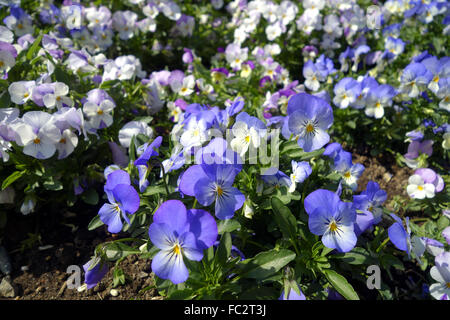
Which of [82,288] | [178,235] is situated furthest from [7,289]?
[178,235]

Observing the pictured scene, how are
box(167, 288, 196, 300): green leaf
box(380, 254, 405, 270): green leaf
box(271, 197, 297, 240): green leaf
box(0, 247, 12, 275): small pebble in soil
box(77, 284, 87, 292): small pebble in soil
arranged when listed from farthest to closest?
box(0, 247, 12, 275): small pebble in soil < box(77, 284, 87, 292): small pebble in soil < box(380, 254, 405, 270): green leaf < box(271, 197, 297, 240): green leaf < box(167, 288, 196, 300): green leaf

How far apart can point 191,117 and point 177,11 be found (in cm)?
194

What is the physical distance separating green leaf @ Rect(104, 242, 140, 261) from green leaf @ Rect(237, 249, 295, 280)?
426 mm

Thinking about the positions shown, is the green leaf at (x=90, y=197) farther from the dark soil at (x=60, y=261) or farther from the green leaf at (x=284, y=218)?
the green leaf at (x=284, y=218)

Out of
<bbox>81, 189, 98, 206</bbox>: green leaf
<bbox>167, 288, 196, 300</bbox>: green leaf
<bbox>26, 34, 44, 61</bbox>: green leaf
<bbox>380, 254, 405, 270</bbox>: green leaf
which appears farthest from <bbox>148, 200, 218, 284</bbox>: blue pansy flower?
<bbox>26, 34, 44, 61</bbox>: green leaf

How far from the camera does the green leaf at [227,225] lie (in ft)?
4.61

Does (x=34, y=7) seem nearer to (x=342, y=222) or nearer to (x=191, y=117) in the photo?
(x=191, y=117)

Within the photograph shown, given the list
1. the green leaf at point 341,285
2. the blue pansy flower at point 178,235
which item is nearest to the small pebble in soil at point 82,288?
the blue pansy flower at point 178,235

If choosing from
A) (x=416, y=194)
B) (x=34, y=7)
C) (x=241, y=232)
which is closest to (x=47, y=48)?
(x=34, y=7)

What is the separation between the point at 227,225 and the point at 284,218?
0.23 meters

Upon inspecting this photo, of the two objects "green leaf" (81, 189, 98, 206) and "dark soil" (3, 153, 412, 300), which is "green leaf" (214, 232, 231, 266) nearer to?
"dark soil" (3, 153, 412, 300)

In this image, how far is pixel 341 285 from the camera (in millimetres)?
1417

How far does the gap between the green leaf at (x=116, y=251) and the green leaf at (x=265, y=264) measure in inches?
16.8

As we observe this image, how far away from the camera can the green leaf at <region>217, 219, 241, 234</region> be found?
1406 mm
